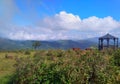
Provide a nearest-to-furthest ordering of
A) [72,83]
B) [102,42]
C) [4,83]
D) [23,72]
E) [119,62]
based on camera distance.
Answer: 1. [72,83]
2. [23,72]
3. [4,83]
4. [119,62]
5. [102,42]

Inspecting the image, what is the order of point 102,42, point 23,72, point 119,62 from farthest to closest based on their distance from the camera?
point 102,42 → point 119,62 → point 23,72

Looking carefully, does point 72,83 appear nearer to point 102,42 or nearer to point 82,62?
point 82,62

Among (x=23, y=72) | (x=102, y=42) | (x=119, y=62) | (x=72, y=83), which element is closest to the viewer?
(x=72, y=83)

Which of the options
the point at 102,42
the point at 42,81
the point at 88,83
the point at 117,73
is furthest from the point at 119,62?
the point at 102,42

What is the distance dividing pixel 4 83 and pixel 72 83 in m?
3.85

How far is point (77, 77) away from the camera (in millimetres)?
12930

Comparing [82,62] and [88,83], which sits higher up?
[82,62]

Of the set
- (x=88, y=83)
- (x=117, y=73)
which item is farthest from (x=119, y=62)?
(x=88, y=83)

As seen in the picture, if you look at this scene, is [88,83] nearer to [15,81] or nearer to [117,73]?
[117,73]

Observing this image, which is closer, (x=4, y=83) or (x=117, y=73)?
(x=117, y=73)

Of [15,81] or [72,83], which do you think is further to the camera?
[15,81]

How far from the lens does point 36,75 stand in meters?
13.5

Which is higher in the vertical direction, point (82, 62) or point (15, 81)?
point (82, 62)

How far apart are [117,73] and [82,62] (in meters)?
1.71
